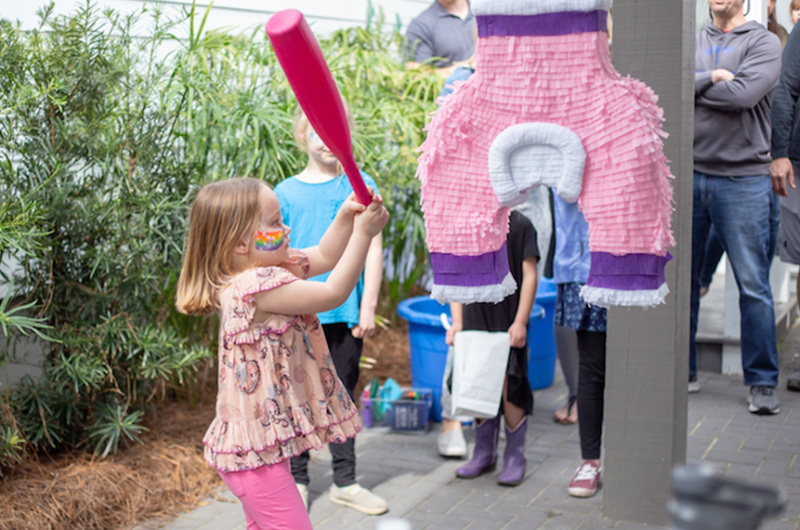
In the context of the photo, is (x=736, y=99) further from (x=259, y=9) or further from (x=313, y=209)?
(x=259, y=9)

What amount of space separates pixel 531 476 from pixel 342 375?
81 centimetres

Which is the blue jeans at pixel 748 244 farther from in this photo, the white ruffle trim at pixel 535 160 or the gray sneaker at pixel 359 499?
the white ruffle trim at pixel 535 160

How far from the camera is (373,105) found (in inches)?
166

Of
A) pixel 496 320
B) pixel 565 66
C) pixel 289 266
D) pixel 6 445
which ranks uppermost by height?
pixel 565 66

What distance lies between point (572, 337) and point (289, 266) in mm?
1935

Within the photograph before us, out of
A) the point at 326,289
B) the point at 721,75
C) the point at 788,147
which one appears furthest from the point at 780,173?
the point at 326,289

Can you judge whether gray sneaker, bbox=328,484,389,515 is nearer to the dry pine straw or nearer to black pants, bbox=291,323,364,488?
black pants, bbox=291,323,364,488

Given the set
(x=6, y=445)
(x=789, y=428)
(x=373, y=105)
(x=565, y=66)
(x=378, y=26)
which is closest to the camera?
(x=565, y=66)

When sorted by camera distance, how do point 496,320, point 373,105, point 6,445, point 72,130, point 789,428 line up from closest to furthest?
point 6,445
point 72,130
point 496,320
point 789,428
point 373,105

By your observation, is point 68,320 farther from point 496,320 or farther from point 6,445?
point 496,320

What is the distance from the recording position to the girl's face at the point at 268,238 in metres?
1.86

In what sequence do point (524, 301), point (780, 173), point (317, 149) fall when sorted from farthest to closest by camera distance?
point (780, 173)
point (524, 301)
point (317, 149)

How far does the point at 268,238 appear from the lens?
1860 mm

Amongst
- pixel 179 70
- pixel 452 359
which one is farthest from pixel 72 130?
pixel 452 359
